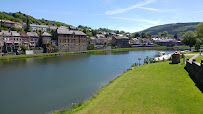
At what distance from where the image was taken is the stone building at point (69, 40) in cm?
7956

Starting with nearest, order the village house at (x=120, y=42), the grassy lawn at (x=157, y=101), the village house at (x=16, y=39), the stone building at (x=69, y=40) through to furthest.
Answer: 1. the grassy lawn at (x=157, y=101)
2. the village house at (x=16, y=39)
3. the stone building at (x=69, y=40)
4. the village house at (x=120, y=42)

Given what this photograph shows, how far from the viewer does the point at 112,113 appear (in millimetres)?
9938

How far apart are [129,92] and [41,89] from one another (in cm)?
1268

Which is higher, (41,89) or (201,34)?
(201,34)

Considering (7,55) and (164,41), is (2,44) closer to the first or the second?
(7,55)

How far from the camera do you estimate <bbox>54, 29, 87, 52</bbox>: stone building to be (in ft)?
261

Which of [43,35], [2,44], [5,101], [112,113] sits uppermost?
[43,35]

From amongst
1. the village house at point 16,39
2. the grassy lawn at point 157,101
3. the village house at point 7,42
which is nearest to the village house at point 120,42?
the village house at point 16,39

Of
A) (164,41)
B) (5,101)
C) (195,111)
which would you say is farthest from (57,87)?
(164,41)

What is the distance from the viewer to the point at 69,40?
276 feet

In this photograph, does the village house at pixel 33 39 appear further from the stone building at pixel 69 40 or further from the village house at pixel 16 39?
the stone building at pixel 69 40

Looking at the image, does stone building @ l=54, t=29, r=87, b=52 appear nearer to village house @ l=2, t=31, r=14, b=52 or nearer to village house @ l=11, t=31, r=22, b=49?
village house @ l=11, t=31, r=22, b=49

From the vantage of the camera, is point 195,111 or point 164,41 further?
point 164,41

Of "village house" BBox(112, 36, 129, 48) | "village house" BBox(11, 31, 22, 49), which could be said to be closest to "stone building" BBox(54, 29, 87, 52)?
"village house" BBox(11, 31, 22, 49)
